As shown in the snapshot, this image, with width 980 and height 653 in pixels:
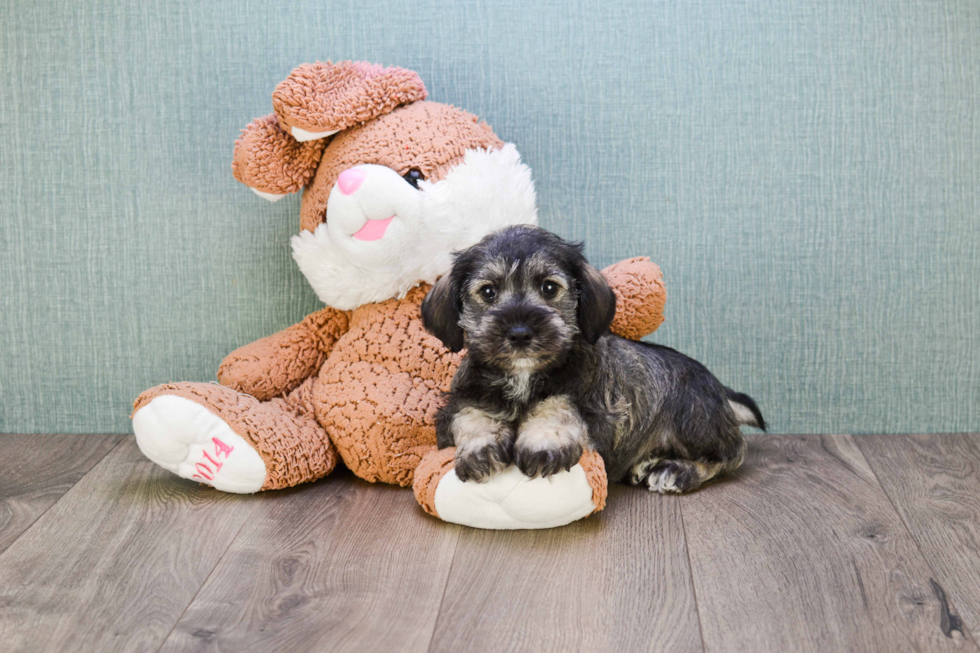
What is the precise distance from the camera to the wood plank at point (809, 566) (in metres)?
1.58

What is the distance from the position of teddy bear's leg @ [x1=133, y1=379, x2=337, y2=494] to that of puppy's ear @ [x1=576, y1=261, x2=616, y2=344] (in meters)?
0.84

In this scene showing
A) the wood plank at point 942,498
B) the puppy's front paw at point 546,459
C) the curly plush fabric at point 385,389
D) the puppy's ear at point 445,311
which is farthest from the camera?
the curly plush fabric at point 385,389

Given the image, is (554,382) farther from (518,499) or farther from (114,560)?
(114,560)

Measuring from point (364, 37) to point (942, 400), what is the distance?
214cm

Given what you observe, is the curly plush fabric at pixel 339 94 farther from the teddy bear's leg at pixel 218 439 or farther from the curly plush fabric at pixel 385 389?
the teddy bear's leg at pixel 218 439

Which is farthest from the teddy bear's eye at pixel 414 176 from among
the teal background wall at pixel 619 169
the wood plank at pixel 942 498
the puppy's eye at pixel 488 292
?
the wood plank at pixel 942 498

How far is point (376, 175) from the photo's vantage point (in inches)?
85.9

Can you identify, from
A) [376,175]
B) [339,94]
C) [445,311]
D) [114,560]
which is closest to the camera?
[114,560]

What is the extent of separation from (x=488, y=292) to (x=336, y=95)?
2.41 feet

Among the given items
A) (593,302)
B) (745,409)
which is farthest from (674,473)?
(593,302)

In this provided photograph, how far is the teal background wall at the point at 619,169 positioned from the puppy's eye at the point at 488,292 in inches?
31.5

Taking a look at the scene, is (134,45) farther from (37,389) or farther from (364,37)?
(37,389)

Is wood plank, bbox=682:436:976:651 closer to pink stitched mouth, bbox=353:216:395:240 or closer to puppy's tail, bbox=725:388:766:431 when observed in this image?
puppy's tail, bbox=725:388:766:431

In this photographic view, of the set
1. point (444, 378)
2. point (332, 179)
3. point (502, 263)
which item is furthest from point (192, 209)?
point (502, 263)
